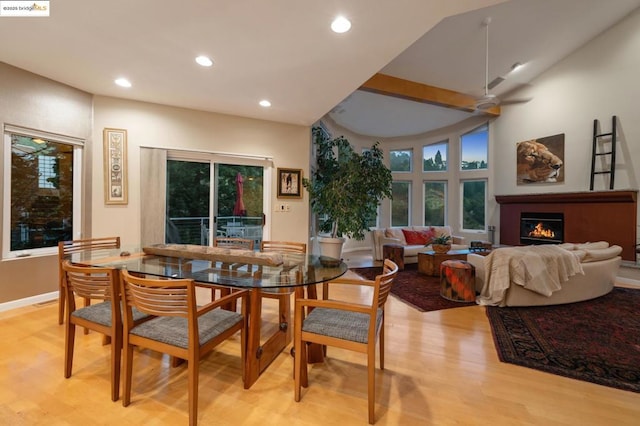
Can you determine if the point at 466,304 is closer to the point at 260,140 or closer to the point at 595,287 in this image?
the point at 595,287

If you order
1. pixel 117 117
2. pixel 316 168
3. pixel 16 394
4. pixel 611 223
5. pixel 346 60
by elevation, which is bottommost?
pixel 16 394

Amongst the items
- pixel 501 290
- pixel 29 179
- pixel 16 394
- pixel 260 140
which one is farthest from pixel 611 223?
pixel 29 179

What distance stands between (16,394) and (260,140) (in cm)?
386

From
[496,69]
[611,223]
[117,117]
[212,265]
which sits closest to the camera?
[212,265]

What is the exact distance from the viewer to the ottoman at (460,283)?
335 cm

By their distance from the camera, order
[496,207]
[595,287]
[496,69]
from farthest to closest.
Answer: [496,207] → [496,69] → [595,287]

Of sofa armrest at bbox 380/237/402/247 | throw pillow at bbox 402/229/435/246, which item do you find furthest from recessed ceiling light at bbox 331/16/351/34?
throw pillow at bbox 402/229/435/246

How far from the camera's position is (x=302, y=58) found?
2707 millimetres

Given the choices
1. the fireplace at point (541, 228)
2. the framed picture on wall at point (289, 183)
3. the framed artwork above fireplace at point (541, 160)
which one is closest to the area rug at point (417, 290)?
the framed picture on wall at point (289, 183)

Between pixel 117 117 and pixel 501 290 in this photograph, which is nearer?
pixel 501 290

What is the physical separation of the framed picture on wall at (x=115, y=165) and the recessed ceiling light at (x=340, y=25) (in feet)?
10.7

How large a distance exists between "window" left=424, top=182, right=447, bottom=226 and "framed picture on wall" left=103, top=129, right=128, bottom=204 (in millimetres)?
6917

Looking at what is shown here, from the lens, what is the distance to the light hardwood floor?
149 cm

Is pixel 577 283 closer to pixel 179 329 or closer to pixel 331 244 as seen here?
pixel 331 244
